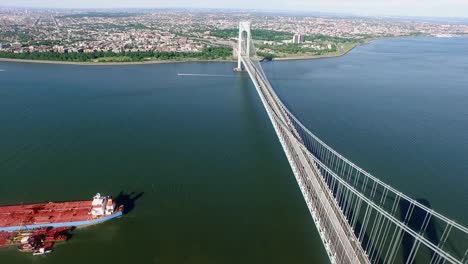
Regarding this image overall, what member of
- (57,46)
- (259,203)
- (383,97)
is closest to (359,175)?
(259,203)

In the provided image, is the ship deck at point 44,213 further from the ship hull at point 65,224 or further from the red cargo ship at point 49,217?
the ship hull at point 65,224

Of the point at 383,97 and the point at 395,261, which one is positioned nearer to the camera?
the point at 395,261

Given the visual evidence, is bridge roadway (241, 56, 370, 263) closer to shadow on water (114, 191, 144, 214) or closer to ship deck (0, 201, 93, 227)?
shadow on water (114, 191, 144, 214)

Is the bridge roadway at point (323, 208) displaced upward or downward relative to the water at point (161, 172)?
upward

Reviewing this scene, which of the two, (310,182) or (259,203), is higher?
(310,182)

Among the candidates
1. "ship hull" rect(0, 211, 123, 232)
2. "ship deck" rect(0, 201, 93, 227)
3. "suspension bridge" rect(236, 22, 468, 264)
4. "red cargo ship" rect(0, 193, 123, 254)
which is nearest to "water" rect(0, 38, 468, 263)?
"ship hull" rect(0, 211, 123, 232)

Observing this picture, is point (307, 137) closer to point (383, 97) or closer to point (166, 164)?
point (166, 164)

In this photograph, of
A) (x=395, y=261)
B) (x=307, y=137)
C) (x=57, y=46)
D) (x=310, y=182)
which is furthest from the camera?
(x=57, y=46)

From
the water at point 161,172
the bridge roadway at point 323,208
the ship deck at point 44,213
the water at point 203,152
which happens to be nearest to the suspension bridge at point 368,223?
the bridge roadway at point 323,208
